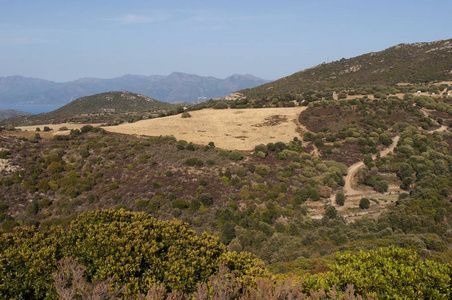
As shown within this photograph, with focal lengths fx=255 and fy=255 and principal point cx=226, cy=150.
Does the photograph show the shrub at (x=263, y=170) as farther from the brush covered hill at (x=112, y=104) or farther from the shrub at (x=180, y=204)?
the brush covered hill at (x=112, y=104)

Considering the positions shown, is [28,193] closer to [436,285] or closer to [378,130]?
[436,285]


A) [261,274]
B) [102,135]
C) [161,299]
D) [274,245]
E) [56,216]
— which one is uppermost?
[102,135]

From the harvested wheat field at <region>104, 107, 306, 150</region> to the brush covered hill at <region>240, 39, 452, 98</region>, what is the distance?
3752 centimetres

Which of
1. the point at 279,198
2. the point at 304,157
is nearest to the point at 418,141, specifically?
the point at 304,157

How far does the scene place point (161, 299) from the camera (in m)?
8.33

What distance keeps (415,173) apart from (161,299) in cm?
4431

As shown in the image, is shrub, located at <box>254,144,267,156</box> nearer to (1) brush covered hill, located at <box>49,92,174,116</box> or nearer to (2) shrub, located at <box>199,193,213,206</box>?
(2) shrub, located at <box>199,193,213,206</box>

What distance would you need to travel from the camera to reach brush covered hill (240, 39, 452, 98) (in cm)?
9300

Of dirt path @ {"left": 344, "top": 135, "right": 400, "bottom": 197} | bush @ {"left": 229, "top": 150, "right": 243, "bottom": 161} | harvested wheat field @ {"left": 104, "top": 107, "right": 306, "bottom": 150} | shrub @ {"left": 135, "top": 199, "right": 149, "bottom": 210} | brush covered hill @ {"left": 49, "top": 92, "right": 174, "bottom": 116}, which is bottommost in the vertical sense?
dirt path @ {"left": 344, "top": 135, "right": 400, "bottom": 197}

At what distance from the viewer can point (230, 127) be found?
180ft

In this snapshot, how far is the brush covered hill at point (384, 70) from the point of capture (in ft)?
305

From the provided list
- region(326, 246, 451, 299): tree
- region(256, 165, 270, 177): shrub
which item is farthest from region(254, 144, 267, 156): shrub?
region(326, 246, 451, 299): tree

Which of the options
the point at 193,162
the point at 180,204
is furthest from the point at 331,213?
the point at 193,162

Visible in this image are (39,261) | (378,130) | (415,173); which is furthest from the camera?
(378,130)
